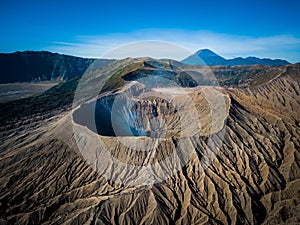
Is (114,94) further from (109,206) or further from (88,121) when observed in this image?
(109,206)

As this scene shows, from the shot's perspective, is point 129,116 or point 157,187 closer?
point 157,187

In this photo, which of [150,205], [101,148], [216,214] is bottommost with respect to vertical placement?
[216,214]

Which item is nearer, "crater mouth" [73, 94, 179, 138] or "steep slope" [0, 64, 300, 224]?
"steep slope" [0, 64, 300, 224]

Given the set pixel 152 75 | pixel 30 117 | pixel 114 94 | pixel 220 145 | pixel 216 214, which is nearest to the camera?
pixel 216 214

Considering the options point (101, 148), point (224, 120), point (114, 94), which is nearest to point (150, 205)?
point (101, 148)

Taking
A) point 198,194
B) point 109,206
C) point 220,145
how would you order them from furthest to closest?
point 220,145 < point 198,194 < point 109,206

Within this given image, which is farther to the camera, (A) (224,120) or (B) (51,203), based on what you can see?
(A) (224,120)

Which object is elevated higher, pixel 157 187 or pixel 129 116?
pixel 129 116

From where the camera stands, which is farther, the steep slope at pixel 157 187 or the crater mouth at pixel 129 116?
the crater mouth at pixel 129 116
